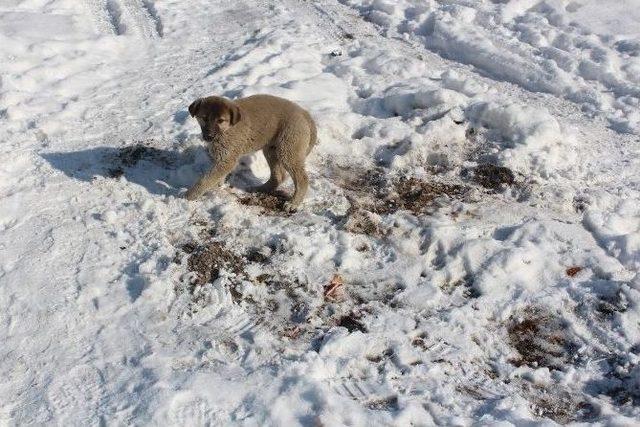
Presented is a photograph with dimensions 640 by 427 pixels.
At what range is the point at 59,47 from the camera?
30.6 ft

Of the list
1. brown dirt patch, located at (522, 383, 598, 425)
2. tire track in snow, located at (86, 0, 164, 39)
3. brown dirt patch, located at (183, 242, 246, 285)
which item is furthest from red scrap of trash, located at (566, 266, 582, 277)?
tire track in snow, located at (86, 0, 164, 39)

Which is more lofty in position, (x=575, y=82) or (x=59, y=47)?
(x=59, y=47)

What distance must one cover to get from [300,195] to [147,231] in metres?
1.57

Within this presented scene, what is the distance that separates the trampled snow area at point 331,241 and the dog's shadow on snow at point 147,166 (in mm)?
31

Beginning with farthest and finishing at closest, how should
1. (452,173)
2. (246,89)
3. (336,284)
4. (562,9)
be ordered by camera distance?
(562,9), (246,89), (452,173), (336,284)

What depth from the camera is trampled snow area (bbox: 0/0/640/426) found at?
4.39m

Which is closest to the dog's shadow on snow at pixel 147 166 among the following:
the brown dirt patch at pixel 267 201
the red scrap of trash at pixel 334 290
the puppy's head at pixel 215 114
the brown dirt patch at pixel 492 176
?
the brown dirt patch at pixel 267 201

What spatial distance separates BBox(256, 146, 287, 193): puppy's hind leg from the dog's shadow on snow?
0.22 m

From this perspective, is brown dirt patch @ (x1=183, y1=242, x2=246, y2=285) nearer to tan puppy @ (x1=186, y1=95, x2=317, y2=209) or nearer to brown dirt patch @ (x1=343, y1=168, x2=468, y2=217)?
tan puppy @ (x1=186, y1=95, x2=317, y2=209)

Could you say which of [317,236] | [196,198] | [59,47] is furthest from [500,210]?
[59,47]

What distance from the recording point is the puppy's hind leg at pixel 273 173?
637 cm

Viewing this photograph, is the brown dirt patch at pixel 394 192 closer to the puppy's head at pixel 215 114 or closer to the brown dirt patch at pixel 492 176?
the brown dirt patch at pixel 492 176

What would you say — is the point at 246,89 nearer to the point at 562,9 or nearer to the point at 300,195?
the point at 300,195

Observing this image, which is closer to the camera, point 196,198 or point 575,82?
point 196,198
